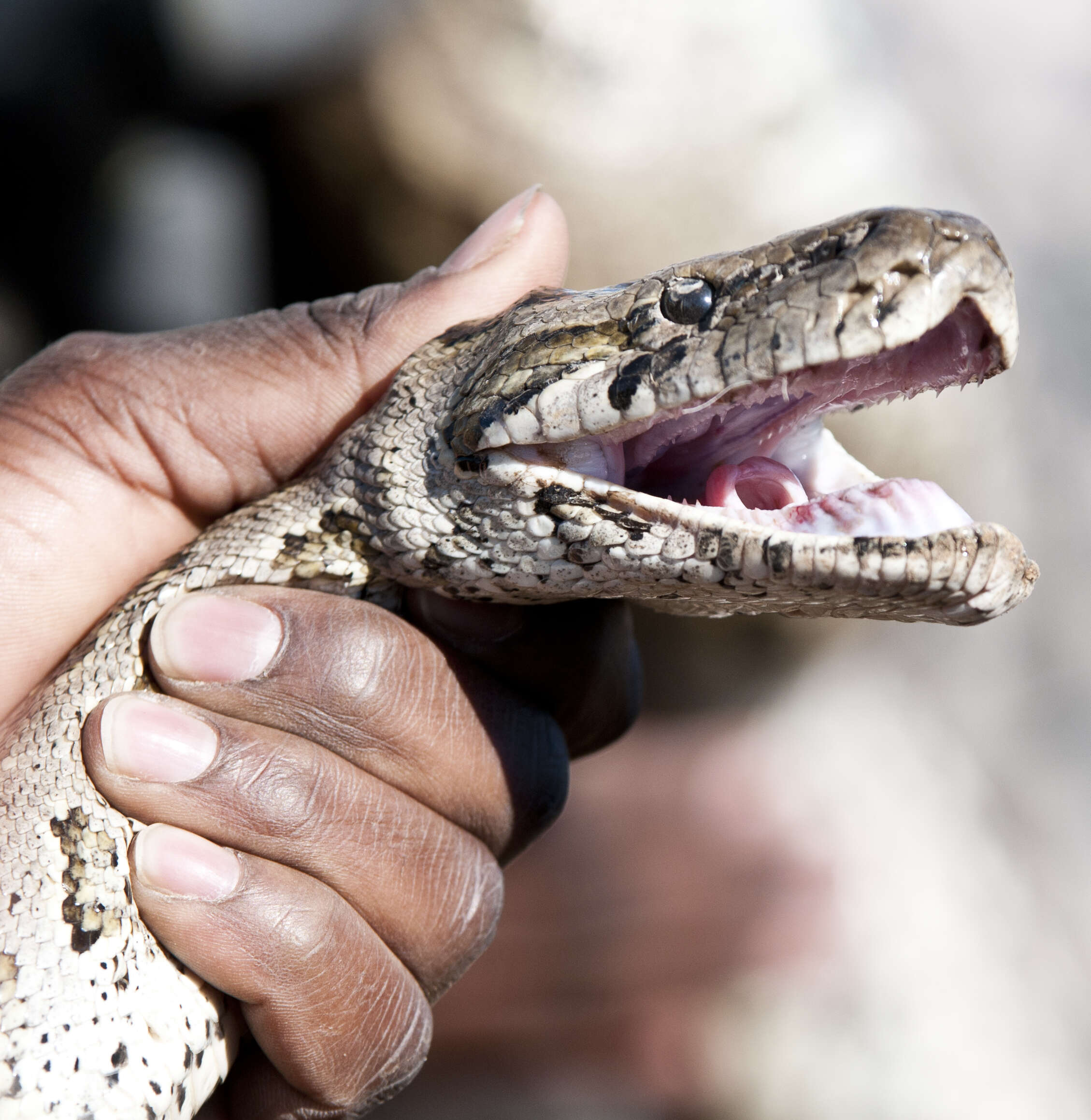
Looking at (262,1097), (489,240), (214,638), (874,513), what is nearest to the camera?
(874,513)

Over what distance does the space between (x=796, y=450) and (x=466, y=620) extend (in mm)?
1247

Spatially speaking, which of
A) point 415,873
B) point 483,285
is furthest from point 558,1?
point 415,873

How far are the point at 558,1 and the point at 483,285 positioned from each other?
3.83 m

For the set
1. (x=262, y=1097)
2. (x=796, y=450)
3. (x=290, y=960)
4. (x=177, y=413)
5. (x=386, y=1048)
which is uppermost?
(x=177, y=413)

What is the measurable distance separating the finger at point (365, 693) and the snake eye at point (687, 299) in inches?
54.8

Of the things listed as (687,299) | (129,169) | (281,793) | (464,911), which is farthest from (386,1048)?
(129,169)

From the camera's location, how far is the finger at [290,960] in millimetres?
2502

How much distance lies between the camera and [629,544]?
216cm

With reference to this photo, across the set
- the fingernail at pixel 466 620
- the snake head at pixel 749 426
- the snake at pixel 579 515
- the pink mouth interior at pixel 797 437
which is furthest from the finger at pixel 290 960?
the pink mouth interior at pixel 797 437

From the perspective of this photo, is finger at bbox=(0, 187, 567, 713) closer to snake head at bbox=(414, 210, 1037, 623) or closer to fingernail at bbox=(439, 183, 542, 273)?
fingernail at bbox=(439, 183, 542, 273)

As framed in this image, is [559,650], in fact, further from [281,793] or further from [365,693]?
[281,793]

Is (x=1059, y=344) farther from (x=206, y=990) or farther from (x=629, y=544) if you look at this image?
(x=206, y=990)

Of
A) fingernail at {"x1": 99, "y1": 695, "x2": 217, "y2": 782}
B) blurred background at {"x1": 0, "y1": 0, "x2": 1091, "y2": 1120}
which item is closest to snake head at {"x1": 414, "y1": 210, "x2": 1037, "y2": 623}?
fingernail at {"x1": 99, "y1": 695, "x2": 217, "y2": 782}

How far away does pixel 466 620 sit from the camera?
9.87 feet
